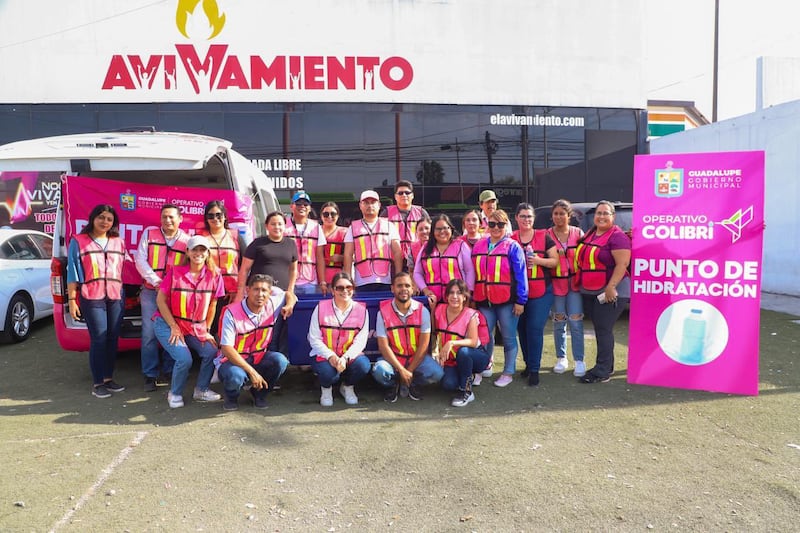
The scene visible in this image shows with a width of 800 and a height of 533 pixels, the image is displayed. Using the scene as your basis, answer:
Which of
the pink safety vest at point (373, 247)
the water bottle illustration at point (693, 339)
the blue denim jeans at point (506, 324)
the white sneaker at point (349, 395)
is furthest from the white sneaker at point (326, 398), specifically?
the water bottle illustration at point (693, 339)

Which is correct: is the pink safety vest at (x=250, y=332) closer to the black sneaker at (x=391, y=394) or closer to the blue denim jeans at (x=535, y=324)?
the black sneaker at (x=391, y=394)

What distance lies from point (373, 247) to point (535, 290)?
158cm

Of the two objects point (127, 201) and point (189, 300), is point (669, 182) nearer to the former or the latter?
point (189, 300)

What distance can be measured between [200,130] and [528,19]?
25.2 feet

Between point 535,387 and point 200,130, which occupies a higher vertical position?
point 200,130

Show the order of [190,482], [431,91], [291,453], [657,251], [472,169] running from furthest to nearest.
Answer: [431,91]
[472,169]
[657,251]
[291,453]
[190,482]

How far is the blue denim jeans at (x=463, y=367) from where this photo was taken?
435cm

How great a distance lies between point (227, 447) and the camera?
141 inches

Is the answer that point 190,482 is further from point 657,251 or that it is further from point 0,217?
point 0,217

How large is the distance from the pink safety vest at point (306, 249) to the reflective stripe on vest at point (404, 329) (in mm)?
1115

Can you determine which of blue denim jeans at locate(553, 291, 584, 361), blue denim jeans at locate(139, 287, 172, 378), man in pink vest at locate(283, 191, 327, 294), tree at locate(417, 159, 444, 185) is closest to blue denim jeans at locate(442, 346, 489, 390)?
blue denim jeans at locate(553, 291, 584, 361)

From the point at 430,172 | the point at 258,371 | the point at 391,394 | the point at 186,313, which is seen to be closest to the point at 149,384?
the point at 186,313

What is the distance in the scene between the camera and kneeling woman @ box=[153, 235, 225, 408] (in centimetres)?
437

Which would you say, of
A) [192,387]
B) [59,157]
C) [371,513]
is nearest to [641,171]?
[371,513]
